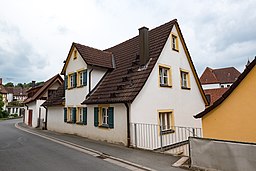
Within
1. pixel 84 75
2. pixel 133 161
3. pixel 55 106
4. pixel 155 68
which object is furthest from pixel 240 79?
pixel 55 106

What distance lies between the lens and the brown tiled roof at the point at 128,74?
11.9 metres

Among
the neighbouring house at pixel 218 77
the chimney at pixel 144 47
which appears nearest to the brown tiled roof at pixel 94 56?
the chimney at pixel 144 47

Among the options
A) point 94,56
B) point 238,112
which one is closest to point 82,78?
point 94,56

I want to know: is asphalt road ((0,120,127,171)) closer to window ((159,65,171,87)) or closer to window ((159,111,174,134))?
window ((159,111,174,134))

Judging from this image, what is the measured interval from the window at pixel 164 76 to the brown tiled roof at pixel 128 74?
47.9 inches

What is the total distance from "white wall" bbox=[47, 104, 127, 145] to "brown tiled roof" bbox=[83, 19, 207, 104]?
2.54 feet

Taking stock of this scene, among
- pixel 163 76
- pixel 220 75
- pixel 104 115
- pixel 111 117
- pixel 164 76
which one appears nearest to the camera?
pixel 111 117

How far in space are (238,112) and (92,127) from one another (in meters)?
9.44

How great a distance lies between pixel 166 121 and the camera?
13391 millimetres

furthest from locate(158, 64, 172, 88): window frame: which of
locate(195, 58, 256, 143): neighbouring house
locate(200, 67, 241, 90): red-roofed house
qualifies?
locate(200, 67, 241, 90): red-roofed house

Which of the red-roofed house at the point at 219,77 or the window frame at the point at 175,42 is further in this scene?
the red-roofed house at the point at 219,77

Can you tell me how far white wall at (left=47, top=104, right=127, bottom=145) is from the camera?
11625mm

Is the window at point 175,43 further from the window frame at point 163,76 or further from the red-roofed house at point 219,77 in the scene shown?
the red-roofed house at point 219,77

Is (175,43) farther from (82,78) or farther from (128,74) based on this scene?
(82,78)
